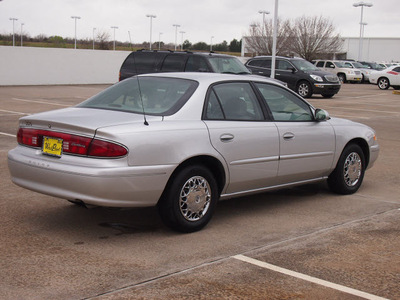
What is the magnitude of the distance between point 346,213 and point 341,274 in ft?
6.74

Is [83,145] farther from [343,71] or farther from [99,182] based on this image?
[343,71]

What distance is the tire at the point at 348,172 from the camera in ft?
24.6

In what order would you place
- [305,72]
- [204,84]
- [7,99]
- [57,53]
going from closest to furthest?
[204,84] → [7,99] → [305,72] → [57,53]

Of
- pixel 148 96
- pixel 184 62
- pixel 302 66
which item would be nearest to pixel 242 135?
pixel 148 96

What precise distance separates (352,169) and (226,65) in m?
10.5

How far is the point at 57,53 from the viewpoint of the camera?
107 ft

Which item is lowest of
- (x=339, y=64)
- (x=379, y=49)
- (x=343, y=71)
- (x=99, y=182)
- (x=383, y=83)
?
(x=99, y=182)

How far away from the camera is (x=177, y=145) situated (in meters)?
5.52

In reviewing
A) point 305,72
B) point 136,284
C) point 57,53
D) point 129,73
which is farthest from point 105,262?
point 57,53

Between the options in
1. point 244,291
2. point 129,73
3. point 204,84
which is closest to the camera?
point 244,291

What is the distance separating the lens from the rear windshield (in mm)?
5926

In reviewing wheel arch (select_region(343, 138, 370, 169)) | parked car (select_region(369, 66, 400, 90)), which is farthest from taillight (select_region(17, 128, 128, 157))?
parked car (select_region(369, 66, 400, 90))

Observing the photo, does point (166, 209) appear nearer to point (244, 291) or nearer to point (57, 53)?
point (244, 291)

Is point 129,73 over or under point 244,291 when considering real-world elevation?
over
